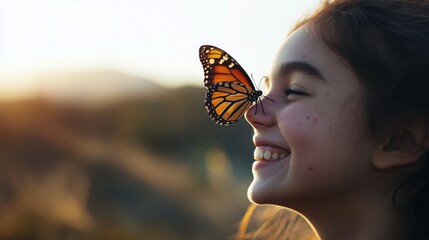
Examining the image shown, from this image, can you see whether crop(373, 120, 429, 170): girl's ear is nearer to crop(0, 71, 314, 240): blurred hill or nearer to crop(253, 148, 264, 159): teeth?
crop(253, 148, 264, 159): teeth

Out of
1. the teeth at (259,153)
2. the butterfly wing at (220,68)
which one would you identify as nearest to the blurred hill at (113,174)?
the butterfly wing at (220,68)

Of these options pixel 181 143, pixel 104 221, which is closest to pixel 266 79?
pixel 104 221

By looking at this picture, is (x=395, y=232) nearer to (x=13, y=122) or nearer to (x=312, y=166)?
(x=312, y=166)

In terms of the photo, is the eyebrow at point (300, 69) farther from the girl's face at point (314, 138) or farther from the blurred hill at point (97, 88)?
the blurred hill at point (97, 88)

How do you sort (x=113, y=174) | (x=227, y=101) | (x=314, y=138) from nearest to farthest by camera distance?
(x=314, y=138)
(x=227, y=101)
(x=113, y=174)

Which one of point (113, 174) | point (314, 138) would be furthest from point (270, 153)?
point (113, 174)

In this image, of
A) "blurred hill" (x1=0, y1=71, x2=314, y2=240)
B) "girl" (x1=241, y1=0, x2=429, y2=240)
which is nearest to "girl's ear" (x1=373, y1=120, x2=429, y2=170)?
"girl" (x1=241, y1=0, x2=429, y2=240)

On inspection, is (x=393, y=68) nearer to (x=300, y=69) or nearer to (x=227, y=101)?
(x=300, y=69)

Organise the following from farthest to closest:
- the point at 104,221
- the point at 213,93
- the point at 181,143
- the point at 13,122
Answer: the point at 181,143
the point at 13,122
the point at 104,221
the point at 213,93
